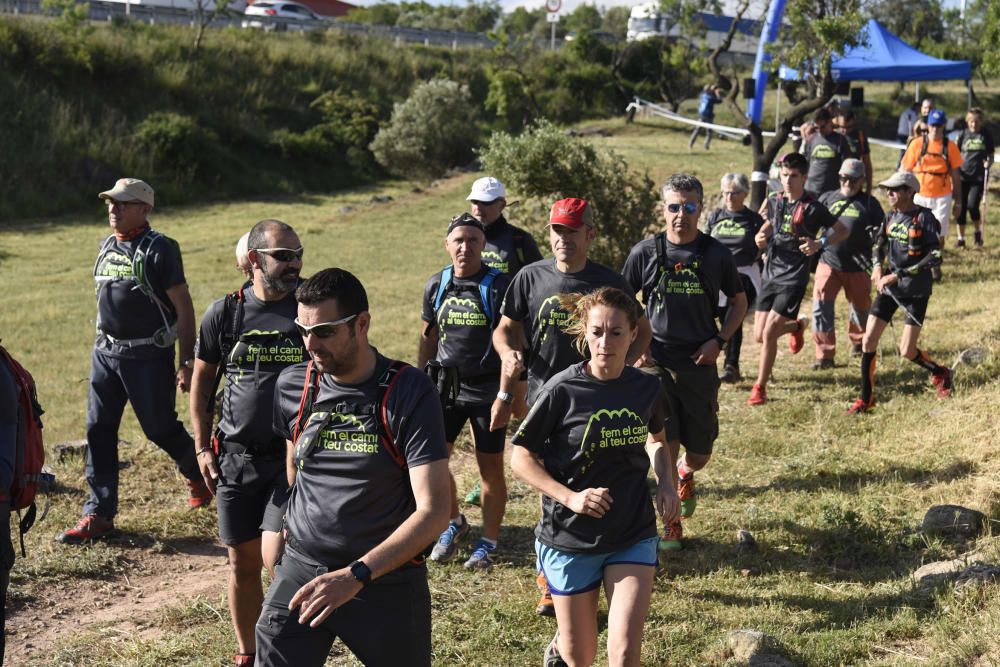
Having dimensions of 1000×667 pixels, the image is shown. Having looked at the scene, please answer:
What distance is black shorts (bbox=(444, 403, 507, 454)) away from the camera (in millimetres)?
6207

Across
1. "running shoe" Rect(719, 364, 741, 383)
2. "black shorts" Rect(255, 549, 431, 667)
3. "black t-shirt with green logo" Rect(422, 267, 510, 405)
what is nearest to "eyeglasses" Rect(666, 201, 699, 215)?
"black t-shirt with green logo" Rect(422, 267, 510, 405)

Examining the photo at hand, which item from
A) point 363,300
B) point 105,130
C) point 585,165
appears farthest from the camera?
point 105,130

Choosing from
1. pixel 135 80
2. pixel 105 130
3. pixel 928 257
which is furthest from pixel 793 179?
pixel 135 80

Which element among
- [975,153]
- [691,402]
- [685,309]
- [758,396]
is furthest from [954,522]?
[975,153]

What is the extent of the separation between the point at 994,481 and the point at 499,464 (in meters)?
3.06

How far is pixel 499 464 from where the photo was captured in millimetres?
6277

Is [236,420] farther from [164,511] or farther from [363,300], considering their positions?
[164,511]

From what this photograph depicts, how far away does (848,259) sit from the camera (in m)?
9.84

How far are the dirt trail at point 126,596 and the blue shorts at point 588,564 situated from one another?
245 centimetres

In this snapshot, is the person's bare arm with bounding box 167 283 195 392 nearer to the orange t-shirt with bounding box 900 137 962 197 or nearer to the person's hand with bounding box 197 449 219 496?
the person's hand with bounding box 197 449 219 496

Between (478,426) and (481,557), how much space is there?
751 millimetres

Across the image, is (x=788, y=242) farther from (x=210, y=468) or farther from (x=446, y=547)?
(x=210, y=468)

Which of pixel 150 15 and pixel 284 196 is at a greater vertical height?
pixel 150 15

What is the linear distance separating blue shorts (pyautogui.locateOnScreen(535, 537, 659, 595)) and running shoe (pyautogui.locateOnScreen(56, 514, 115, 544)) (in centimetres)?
363
